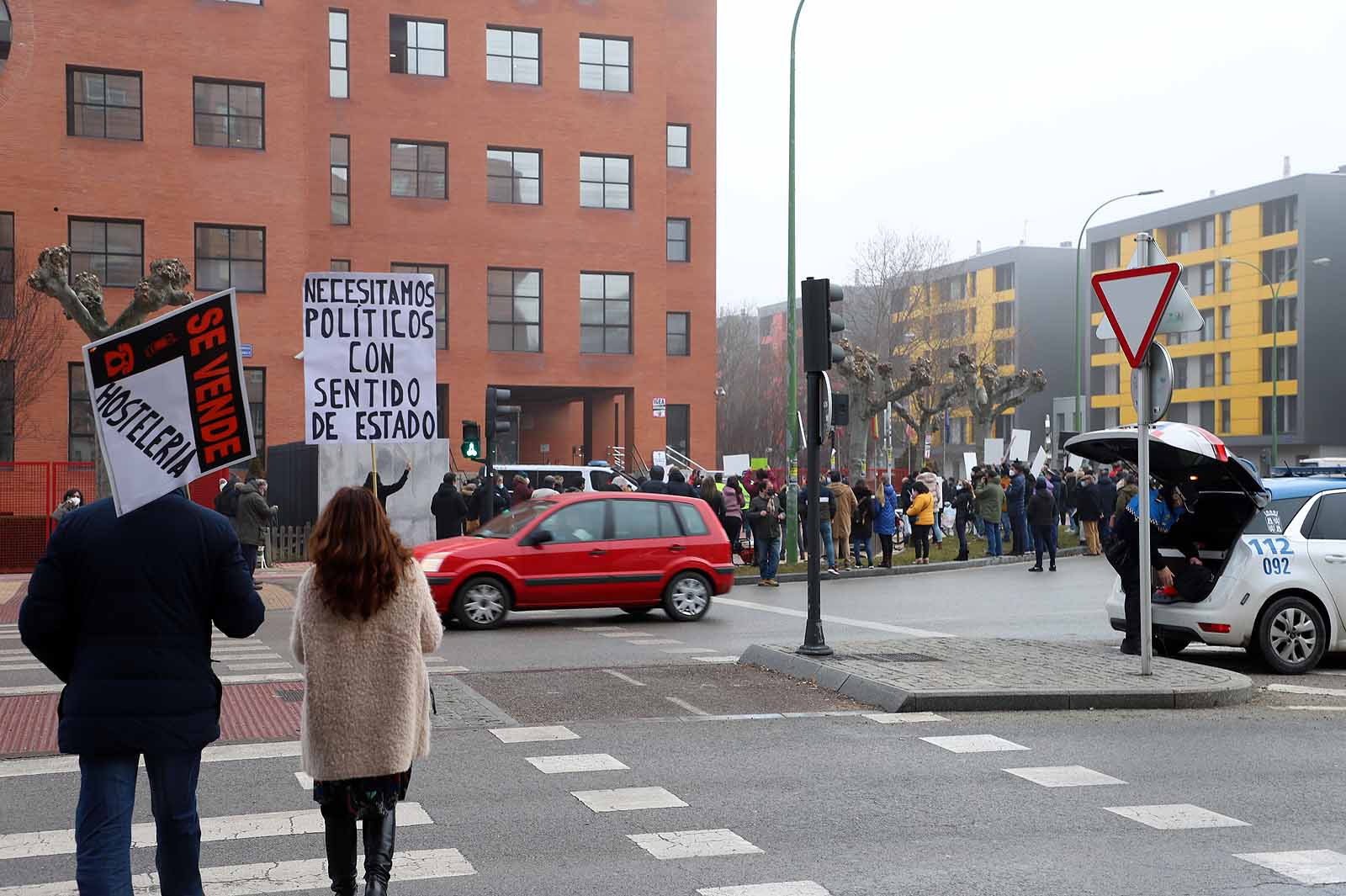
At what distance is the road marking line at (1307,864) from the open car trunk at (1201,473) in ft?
19.2

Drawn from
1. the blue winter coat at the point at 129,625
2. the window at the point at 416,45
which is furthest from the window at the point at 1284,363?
the blue winter coat at the point at 129,625

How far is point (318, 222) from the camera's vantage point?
4191 centimetres

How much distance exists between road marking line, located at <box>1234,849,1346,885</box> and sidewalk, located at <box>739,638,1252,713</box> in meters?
3.93

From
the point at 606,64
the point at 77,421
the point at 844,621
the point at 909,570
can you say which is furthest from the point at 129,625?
the point at 606,64

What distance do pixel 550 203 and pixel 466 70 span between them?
4.40 metres

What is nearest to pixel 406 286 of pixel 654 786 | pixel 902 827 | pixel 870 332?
pixel 654 786

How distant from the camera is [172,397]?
5305 millimetres

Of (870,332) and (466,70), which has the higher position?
(466,70)

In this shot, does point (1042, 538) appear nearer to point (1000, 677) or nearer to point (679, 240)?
point (1000, 677)

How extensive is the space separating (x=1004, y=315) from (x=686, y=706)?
92364 mm

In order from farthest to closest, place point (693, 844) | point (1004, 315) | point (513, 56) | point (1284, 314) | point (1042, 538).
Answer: point (1004, 315) < point (1284, 314) < point (513, 56) < point (1042, 538) < point (693, 844)

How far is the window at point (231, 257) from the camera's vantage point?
124ft

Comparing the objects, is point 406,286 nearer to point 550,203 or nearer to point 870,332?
point 550,203

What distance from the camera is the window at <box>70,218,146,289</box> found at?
3656 centimetres
